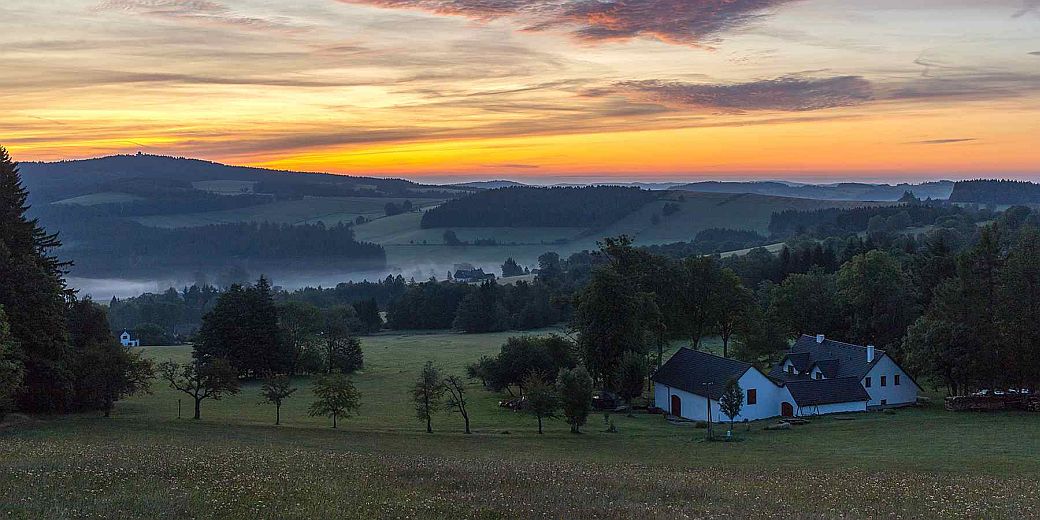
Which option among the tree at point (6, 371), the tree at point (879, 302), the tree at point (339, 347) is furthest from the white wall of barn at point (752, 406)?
the tree at point (339, 347)

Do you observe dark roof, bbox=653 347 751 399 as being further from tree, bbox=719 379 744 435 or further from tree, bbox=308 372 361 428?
tree, bbox=308 372 361 428

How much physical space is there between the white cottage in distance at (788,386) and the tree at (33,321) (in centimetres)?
3601

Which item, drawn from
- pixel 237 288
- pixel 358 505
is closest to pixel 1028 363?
pixel 358 505

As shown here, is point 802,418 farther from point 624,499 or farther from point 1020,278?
point 624,499

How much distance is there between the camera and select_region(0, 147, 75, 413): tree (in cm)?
4156

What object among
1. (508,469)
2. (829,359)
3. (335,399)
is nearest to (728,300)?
(829,359)

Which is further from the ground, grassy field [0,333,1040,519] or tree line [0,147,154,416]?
tree line [0,147,154,416]

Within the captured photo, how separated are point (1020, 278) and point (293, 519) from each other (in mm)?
50223

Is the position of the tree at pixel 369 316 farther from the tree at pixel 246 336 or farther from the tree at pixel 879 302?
the tree at pixel 879 302

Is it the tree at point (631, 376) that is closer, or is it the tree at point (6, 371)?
the tree at point (6, 371)

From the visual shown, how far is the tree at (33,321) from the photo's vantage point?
4156 centimetres

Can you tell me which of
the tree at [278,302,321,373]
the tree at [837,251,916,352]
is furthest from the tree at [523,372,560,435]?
the tree at [278,302,321,373]

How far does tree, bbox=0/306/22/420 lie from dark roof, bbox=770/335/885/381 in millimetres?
44580

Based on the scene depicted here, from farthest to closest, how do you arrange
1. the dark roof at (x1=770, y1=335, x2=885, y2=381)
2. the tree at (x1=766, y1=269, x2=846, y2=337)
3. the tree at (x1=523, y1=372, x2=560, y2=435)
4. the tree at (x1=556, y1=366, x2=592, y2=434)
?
the tree at (x1=766, y1=269, x2=846, y2=337) < the dark roof at (x1=770, y1=335, x2=885, y2=381) < the tree at (x1=523, y1=372, x2=560, y2=435) < the tree at (x1=556, y1=366, x2=592, y2=434)
